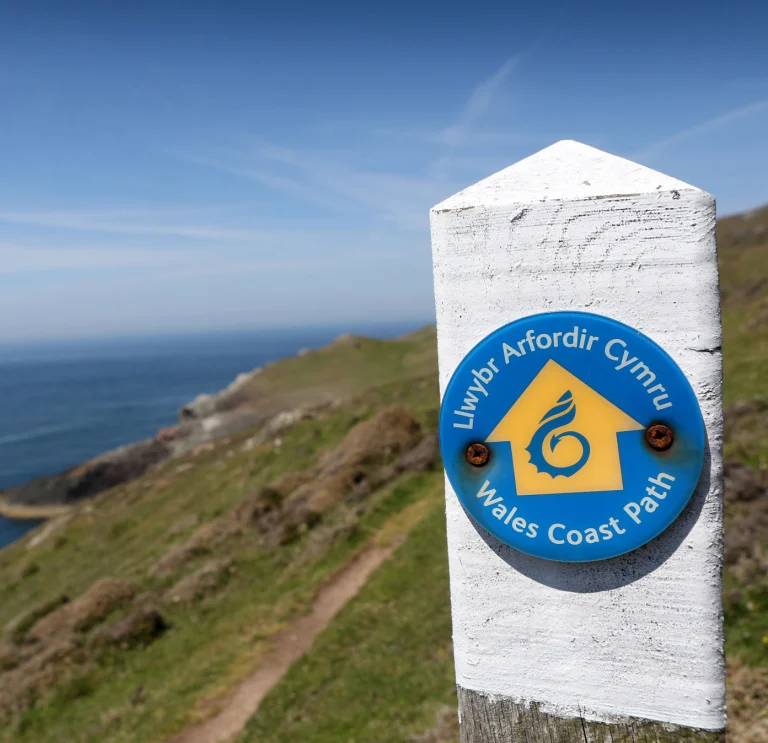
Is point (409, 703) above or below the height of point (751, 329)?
below

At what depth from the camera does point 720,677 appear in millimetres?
1672

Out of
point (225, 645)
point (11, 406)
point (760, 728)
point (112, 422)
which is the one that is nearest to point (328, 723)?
point (225, 645)

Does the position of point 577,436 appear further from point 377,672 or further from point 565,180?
point 377,672

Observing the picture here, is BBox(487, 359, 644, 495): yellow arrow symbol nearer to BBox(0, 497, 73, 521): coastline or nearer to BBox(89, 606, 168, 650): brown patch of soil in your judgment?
BBox(89, 606, 168, 650): brown patch of soil

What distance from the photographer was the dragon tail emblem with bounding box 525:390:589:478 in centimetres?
171

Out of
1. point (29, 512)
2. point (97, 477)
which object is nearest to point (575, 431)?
point (97, 477)

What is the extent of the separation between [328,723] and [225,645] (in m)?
4.54

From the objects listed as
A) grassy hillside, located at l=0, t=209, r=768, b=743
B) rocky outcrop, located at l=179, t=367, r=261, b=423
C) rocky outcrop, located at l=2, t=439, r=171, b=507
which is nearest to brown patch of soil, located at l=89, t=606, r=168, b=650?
grassy hillside, located at l=0, t=209, r=768, b=743

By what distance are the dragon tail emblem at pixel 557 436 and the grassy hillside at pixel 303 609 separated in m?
4.11

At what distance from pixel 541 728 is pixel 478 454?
2.73 ft

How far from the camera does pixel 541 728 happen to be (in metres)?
1.78

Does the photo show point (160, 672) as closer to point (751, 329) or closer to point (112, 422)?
point (751, 329)

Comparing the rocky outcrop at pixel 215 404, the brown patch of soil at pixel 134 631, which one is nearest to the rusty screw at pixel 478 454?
the brown patch of soil at pixel 134 631

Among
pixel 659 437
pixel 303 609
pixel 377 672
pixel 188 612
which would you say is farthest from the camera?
pixel 188 612
